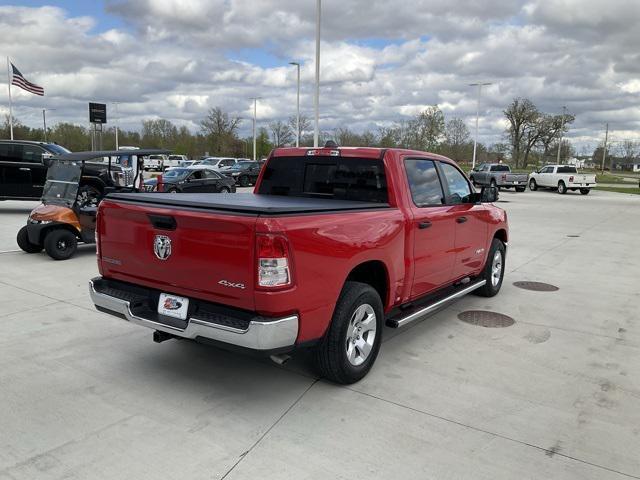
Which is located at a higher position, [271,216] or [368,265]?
[271,216]

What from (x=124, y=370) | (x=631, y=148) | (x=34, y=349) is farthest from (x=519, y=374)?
(x=631, y=148)

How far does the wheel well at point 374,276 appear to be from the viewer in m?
4.23

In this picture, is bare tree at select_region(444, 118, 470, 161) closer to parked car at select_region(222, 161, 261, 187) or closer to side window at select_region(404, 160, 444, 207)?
parked car at select_region(222, 161, 261, 187)

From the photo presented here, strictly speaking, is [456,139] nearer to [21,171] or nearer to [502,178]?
[502,178]

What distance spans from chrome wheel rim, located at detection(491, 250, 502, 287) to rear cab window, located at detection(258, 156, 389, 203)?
2.79 metres

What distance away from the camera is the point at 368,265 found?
4.23 m

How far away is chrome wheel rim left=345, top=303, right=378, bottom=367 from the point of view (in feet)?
13.2

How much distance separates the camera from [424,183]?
515 centimetres

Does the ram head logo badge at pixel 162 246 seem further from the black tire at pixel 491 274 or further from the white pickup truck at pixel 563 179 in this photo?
the white pickup truck at pixel 563 179

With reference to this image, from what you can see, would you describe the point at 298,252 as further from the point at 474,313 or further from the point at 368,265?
the point at 474,313

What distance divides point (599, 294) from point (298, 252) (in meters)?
5.65

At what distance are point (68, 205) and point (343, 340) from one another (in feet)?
23.4

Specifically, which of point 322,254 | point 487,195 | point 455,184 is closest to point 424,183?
point 455,184

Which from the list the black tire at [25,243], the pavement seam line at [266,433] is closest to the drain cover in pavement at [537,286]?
the pavement seam line at [266,433]
